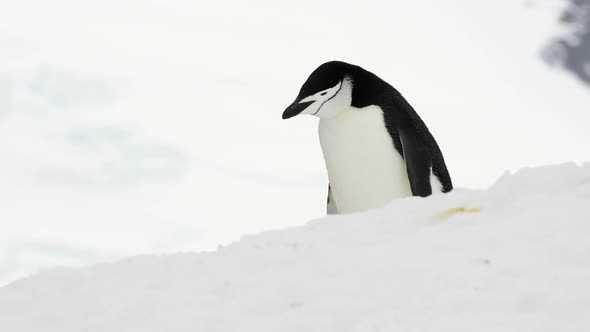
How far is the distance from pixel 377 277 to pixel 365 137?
14.4ft

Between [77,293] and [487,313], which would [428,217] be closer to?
[487,313]

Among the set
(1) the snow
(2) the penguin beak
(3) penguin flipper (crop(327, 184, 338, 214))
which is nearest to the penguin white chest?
(2) the penguin beak

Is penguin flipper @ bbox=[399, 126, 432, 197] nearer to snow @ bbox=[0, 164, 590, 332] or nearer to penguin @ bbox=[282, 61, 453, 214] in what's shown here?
penguin @ bbox=[282, 61, 453, 214]

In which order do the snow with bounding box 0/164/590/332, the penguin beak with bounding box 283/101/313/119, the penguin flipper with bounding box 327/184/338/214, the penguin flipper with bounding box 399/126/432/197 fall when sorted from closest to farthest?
the snow with bounding box 0/164/590/332, the penguin flipper with bounding box 399/126/432/197, the penguin beak with bounding box 283/101/313/119, the penguin flipper with bounding box 327/184/338/214

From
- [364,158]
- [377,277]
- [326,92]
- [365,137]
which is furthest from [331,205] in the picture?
[377,277]

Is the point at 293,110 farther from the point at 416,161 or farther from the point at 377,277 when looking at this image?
the point at 377,277

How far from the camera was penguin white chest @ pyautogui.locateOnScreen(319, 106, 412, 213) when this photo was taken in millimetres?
8023

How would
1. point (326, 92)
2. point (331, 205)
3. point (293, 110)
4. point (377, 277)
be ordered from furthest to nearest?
point (331, 205), point (293, 110), point (326, 92), point (377, 277)

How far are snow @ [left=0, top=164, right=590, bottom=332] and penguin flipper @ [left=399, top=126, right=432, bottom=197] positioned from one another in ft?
9.87

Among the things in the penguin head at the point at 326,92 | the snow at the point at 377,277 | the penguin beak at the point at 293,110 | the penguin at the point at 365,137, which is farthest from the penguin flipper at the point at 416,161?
the snow at the point at 377,277

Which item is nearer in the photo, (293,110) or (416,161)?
(416,161)

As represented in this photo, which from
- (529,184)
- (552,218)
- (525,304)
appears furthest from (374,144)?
(525,304)

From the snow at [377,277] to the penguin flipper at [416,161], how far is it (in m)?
3.01

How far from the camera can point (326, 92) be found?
7.96 meters
